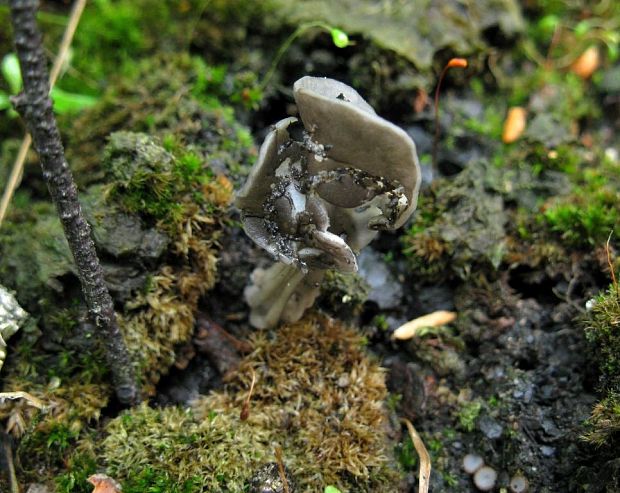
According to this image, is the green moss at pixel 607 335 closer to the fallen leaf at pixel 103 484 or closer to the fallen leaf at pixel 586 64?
the fallen leaf at pixel 103 484

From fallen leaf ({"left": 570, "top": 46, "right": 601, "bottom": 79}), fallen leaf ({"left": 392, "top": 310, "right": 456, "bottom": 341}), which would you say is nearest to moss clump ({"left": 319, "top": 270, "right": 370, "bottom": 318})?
fallen leaf ({"left": 392, "top": 310, "right": 456, "bottom": 341})

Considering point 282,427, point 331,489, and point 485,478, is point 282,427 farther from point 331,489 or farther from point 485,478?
point 485,478

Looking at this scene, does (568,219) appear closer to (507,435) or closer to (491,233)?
(491,233)

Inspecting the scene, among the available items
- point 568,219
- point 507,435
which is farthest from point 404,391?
point 568,219

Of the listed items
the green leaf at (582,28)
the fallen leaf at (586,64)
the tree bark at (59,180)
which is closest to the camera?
the tree bark at (59,180)

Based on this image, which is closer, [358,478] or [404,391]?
[358,478]

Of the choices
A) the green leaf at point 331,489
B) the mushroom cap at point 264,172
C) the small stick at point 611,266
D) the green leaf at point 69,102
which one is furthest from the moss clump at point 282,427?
the green leaf at point 69,102

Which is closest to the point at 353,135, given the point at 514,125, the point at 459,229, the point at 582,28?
the point at 459,229
